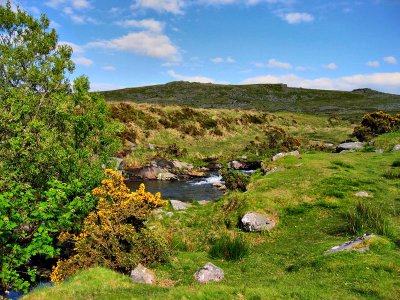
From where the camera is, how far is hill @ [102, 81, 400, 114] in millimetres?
150500

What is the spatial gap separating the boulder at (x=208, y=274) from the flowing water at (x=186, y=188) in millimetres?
17610

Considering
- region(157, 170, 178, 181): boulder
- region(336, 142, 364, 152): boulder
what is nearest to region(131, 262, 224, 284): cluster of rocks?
region(157, 170, 178, 181): boulder

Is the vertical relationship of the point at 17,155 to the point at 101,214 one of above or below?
above

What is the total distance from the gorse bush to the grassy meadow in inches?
39.3

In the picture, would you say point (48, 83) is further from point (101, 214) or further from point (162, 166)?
point (162, 166)

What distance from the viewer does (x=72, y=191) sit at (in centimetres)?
1778

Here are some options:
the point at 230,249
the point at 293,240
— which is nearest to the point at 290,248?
the point at 293,240

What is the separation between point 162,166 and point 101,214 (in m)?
28.2

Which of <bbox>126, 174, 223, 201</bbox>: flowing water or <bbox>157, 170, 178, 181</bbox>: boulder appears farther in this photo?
<bbox>157, 170, 178, 181</bbox>: boulder

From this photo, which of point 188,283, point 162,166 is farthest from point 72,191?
point 162,166

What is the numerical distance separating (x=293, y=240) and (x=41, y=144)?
1304 centimetres

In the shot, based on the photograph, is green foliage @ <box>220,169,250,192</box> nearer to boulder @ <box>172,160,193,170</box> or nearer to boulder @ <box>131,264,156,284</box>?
boulder @ <box>172,160,193,170</box>

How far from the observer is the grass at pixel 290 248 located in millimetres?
12469

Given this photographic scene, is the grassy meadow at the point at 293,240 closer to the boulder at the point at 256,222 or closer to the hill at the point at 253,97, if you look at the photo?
the boulder at the point at 256,222
